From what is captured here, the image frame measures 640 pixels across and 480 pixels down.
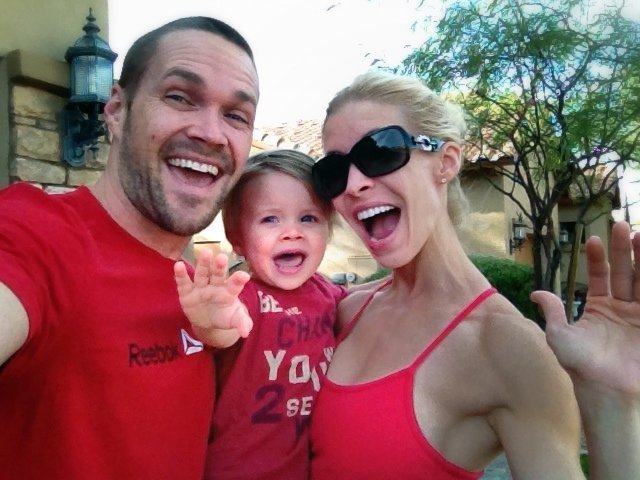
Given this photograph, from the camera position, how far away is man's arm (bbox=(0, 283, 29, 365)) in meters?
1.30

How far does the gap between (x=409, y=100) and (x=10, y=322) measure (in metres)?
1.51

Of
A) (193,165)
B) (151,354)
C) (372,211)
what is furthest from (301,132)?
(151,354)

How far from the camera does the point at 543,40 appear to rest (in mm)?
6824

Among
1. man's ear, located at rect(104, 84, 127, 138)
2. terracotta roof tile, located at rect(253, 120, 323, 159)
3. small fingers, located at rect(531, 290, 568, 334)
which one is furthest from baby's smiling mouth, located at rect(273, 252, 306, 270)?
terracotta roof tile, located at rect(253, 120, 323, 159)

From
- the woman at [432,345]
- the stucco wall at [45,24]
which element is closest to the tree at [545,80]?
the stucco wall at [45,24]

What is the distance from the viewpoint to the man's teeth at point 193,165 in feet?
6.32

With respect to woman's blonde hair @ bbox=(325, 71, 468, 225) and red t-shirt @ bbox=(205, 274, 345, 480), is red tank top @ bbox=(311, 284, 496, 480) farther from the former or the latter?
woman's blonde hair @ bbox=(325, 71, 468, 225)

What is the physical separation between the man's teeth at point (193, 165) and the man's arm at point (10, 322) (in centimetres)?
73

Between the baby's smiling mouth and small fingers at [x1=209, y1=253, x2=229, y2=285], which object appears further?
the baby's smiling mouth

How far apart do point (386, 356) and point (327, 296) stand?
1.71 ft

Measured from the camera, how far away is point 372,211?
2.26m

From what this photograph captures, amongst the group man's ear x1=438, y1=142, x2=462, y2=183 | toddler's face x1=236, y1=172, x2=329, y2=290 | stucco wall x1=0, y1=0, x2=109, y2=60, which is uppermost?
stucco wall x1=0, y1=0, x2=109, y2=60

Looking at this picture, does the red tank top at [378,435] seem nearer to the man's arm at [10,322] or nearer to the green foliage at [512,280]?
the man's arm at [10,322]

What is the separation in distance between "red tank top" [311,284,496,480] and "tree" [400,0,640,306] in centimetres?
570
